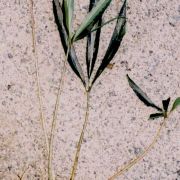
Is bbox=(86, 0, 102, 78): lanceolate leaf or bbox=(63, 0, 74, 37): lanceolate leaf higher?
bbox=(63, 0, 74, 37): lanceolate leaf

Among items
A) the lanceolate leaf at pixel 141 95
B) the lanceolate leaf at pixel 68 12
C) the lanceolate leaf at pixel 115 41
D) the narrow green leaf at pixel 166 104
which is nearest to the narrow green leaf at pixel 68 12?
the lanceolate leaf at pixel 68 12

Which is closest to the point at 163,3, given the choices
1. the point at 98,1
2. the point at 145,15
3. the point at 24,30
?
the point at 145,15

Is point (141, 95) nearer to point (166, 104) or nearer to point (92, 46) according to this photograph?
point (166, 104)

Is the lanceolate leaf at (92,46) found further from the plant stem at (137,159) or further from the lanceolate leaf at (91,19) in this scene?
the plant stem at (137,159)

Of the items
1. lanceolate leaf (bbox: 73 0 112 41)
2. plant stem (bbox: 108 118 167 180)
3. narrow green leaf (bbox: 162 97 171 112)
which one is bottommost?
plant stem (bbox: 108 118 167 180)

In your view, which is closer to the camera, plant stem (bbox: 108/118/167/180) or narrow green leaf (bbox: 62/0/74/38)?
narrow green leaf (bbox: 62/0/74/38)

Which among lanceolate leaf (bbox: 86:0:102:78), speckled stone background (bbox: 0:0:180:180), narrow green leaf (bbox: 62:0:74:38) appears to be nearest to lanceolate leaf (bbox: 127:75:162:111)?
speckled stone background (bbox: 0:0:180:180)

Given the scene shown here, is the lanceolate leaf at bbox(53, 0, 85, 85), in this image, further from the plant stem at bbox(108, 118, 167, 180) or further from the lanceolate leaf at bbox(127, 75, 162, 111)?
the plant stem at bbox(108, 118, 167, 180)
